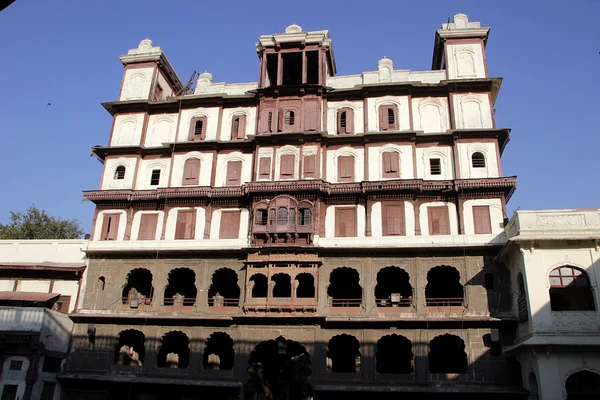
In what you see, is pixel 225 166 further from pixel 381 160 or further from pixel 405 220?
pixel 405 220

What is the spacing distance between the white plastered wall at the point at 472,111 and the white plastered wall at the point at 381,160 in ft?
Result: 12.7

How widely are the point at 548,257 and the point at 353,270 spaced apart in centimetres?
1141

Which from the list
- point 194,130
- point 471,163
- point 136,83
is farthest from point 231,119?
point 471,163

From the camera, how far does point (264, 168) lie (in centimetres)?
3525

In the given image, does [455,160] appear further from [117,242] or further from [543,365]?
[117,242]

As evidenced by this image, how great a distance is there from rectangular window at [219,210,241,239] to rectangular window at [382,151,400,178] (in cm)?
1011

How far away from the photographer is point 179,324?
3231cm

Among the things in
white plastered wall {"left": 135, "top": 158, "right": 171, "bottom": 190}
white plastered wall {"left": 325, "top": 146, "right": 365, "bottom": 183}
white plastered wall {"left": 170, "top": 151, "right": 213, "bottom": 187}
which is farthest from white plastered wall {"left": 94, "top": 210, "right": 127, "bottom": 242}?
white plastered wall {"left": 325, "top": 146, "right": 365, "bottom": 183}

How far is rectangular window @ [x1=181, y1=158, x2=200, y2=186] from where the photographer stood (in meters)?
36.4

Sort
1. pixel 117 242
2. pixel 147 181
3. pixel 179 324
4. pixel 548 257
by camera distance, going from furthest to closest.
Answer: pixel 147 181 → pixel 117 242 → pixel 179 324 → pixel 548 257

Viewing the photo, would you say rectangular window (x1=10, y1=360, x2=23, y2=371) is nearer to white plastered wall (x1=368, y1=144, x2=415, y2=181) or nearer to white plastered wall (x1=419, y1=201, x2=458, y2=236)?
white plastered wall (x1=368, y1=144, x2=415, y2=181)

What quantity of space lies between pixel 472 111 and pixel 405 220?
9162 millimetres

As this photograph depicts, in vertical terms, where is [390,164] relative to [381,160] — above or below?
below

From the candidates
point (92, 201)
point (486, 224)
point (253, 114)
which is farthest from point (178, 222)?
point (486, 224)
